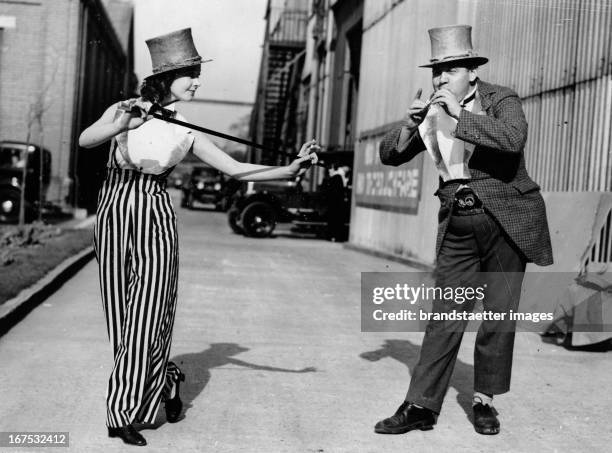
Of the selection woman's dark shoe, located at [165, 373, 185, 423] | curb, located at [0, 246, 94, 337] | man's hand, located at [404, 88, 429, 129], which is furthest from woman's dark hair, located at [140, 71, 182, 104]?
curb, located at [0, 246, 94, 337]

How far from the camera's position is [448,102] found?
4.52 m

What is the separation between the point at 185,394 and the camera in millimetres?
5727

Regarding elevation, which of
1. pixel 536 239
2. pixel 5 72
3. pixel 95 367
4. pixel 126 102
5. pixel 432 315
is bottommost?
pixel 95 367

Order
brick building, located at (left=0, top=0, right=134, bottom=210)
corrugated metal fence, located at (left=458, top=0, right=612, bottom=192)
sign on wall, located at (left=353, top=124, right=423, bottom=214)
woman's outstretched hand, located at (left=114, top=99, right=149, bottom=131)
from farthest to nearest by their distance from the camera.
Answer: brick building, located at (left=0, top=0, right=134, bottom=210) → sign on wall, located at (left=353, top=124, right=423, bottom=214) → corrugated metal fence, located at (left=458, top=0, right=612, bottom=192) → woman's outstretched hand, located at (left=114, top=99, right=149, bottom=131)

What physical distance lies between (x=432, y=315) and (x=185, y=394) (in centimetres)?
166

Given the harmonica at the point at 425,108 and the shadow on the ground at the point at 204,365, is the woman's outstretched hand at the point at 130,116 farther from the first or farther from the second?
the shadow on the ground at the point at 204,365

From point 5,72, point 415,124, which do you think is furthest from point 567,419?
point 5,72

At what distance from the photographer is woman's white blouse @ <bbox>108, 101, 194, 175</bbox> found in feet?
15.3

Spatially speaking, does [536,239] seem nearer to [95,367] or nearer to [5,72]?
[95,367]

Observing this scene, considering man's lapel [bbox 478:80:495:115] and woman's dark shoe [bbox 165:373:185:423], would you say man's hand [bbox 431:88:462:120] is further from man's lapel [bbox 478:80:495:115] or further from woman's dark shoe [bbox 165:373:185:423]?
woman's dark shoe [bbox 165:373:185:423]

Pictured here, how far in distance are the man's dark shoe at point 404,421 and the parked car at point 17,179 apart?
1667 cm

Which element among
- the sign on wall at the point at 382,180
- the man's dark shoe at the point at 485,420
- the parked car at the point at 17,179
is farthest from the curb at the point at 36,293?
the parked car at the point at 17,179

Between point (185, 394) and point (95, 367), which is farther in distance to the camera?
point (95, 367)

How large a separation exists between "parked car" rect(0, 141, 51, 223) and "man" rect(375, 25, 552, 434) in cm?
1670
